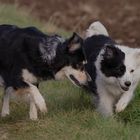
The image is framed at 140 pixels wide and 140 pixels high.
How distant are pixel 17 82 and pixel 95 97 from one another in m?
1.40

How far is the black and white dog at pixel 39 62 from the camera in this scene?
8352mm

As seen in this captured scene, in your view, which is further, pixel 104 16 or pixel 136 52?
pixel 104 16

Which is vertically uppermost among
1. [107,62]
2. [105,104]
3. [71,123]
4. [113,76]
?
[107,62]

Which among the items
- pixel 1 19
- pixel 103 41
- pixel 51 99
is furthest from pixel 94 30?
pixel 1 19

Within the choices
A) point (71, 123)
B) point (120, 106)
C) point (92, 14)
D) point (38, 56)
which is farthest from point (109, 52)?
point (92, 14)

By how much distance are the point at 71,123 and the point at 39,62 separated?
0.86 meters

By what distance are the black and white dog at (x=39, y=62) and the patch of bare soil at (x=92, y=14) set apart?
9377mm

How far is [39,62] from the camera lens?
845 cm

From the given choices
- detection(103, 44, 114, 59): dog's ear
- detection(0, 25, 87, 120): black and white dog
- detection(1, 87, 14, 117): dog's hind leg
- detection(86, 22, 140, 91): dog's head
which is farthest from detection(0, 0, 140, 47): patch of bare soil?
detection(0, 25, 87, 120): black and white dog

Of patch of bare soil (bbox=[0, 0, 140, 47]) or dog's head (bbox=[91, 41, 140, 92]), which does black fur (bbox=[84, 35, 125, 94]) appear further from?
patch of bare soil (bbox=[0, 0, 140, 47])

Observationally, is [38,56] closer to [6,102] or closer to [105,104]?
[6,102]

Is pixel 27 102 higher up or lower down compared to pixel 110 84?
lower down

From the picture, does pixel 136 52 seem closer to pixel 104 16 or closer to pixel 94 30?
pixel 94 30

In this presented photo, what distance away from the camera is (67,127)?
8.27 m
